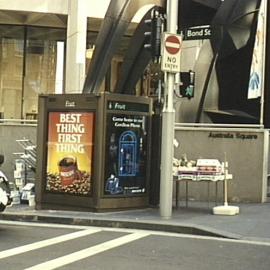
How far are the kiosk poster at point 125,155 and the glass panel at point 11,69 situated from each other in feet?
43.0

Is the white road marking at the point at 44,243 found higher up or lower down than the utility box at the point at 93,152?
lower down

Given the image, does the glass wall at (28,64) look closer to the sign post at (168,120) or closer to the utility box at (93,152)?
the utility box at (93,152)

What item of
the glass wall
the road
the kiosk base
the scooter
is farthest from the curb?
the glass wall

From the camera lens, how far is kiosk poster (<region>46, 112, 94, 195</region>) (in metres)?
13.0

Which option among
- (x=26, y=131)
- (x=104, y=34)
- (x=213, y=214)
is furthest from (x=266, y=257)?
(x=104, y=34)

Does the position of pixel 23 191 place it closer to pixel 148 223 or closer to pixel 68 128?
pixel 68 128

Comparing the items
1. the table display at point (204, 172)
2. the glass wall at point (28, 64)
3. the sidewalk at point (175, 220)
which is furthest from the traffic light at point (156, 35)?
the glass wall at point (28, 64)

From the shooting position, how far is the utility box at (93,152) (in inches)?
507

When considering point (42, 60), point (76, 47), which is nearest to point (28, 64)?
point (42, 60)

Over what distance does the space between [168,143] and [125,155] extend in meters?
1.26

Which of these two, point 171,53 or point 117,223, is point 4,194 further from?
point 171,53

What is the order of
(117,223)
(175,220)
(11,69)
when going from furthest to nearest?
(11,69)
(175,220)
(117,223)

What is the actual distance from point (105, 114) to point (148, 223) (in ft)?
8.01

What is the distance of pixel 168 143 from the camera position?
12.3 meters
